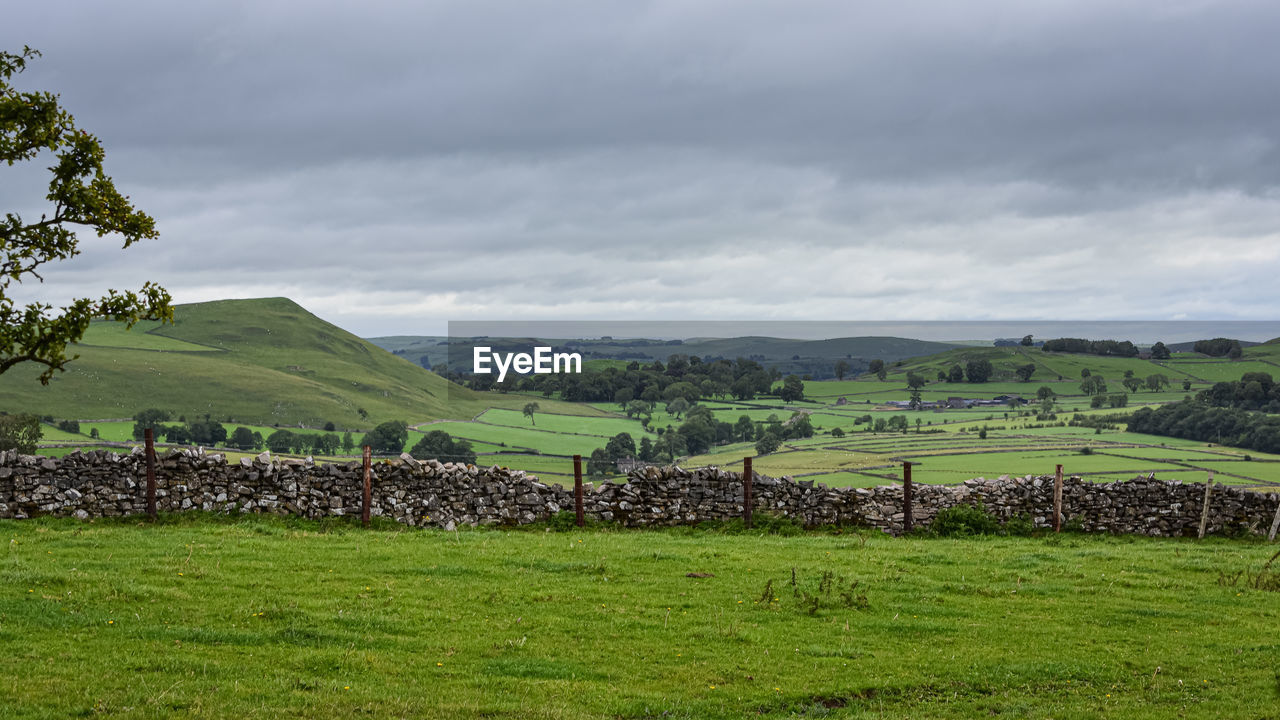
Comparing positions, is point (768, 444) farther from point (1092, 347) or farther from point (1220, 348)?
point (1220, 348)

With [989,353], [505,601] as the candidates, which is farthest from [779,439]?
[989,353]

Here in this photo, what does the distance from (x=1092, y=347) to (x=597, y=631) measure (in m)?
161

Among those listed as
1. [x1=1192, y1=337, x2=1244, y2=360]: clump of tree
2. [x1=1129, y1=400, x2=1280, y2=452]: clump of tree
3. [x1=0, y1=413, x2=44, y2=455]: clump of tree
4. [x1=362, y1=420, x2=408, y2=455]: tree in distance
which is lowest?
[x1=362, y1=420, x2=408, y2=455]: tree in distance

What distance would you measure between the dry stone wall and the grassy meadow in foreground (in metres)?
1.84

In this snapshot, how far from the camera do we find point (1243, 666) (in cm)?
1046

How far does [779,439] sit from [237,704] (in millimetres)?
79208

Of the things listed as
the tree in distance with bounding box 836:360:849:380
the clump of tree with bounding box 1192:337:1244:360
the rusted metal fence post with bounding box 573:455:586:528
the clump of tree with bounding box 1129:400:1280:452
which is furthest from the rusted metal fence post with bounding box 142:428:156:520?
the clump of tree with bounding box 1192:337:1244:360

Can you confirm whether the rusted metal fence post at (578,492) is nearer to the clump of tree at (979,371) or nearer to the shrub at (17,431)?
the shrub at (17,431)

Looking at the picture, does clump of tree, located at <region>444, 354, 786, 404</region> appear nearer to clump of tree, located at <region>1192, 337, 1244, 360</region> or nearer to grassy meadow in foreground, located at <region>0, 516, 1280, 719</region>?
clump of tree, located at <region>1192, 337, 1244, 360</region>

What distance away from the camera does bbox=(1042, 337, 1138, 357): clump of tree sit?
148500 mm

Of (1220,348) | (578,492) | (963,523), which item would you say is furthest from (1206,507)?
(1220,348)

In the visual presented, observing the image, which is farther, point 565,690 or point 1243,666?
point 1243,666

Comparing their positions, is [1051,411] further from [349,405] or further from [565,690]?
[565,690]

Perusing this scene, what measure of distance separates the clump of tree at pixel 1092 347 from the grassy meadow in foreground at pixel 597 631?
14572 cm
